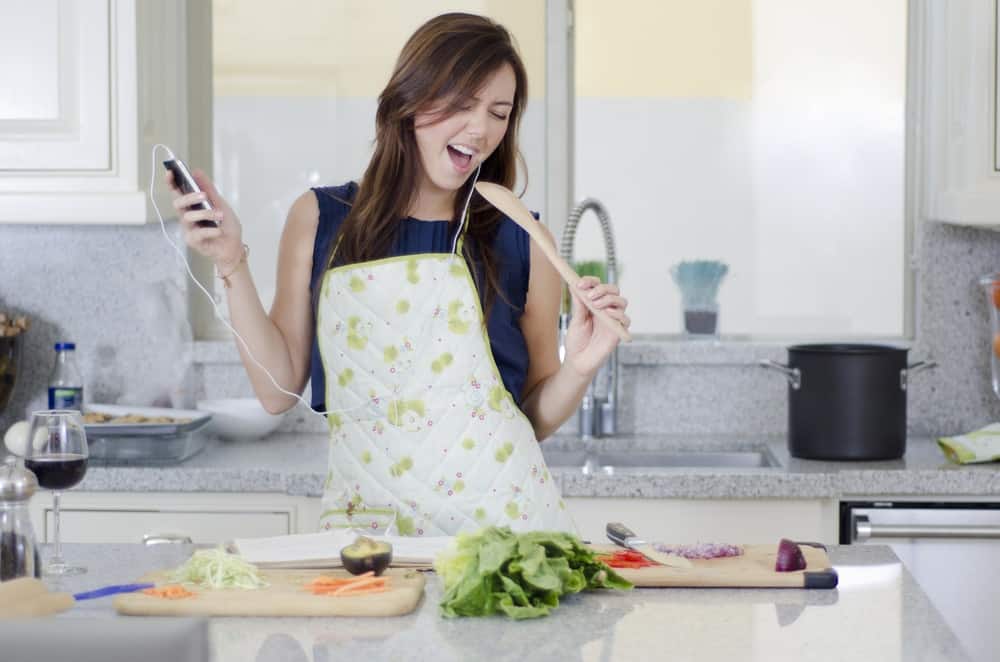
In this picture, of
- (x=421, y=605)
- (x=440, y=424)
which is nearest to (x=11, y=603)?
(x=421, y=605)

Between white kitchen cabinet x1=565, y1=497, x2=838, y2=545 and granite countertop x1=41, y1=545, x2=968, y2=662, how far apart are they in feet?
3.48

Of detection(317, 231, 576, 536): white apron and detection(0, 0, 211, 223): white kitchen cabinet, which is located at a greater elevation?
detection(0, 0, 211, 223): white kitchen cabinet

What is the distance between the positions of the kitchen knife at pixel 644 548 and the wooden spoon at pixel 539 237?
26 centimetres

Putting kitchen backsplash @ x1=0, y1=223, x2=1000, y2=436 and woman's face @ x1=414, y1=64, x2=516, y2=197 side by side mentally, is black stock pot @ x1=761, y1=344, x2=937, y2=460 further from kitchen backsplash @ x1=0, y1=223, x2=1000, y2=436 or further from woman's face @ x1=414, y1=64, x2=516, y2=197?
woman's face @ x1=414, y1=64, x2=516, y2=197

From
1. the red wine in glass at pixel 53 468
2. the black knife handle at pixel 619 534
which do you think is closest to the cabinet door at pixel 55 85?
the red wine in glass at pixel 53 468

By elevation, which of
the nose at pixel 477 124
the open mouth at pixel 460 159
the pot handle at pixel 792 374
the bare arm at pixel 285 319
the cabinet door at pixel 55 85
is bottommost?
the pot handle at pixel 792 374

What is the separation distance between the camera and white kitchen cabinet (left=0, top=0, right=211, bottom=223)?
3.03m

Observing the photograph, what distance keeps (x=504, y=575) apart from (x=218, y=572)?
0.34 metres

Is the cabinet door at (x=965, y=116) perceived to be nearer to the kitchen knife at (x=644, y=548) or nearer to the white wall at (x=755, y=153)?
the white wall at (x=755, y=153)

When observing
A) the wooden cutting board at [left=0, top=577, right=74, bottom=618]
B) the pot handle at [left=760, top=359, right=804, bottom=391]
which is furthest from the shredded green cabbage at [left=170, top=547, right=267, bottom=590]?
→ the pot handle at [left=760, top=359, right=804, bottom=391]

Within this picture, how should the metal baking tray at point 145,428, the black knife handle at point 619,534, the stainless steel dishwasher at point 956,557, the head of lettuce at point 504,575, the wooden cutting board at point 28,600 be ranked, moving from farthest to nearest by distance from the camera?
the metal baking tray at point 145,428 → the stainless steel dishwasher at point 956,557 → the black knife handle at point 619,534 → the head of lettuce at point 504,575 → the wooden cutting board at point 28,600

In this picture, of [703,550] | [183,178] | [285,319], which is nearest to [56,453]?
[183,178]

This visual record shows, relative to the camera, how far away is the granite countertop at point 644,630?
4.80 feet

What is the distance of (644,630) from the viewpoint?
1.54 meters
